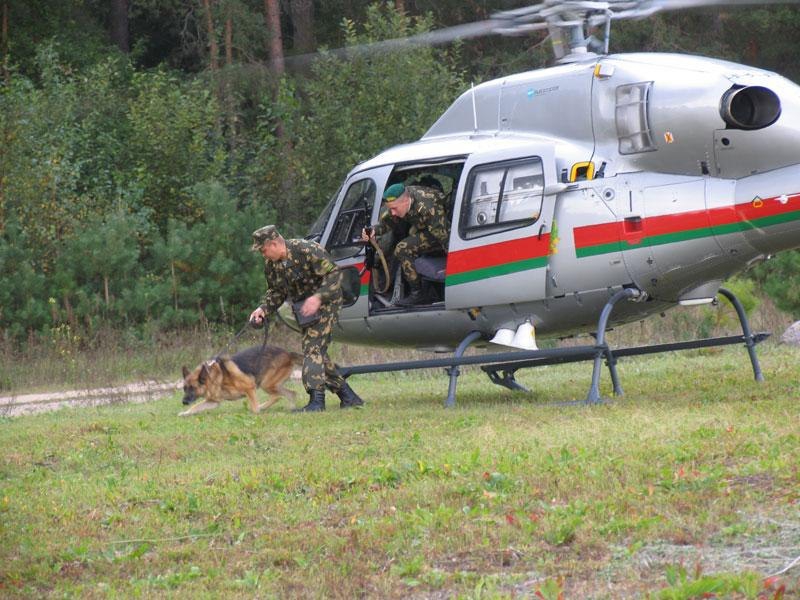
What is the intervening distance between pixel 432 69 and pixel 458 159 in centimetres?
1767

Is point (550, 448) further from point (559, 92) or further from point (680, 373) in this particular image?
point (680, 373)

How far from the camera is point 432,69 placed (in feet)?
99.4

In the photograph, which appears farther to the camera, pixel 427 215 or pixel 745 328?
pixel 427 215

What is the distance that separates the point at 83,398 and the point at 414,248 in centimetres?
665

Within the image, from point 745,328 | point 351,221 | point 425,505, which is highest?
point 351,221

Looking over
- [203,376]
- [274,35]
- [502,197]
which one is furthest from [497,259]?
[274,35]

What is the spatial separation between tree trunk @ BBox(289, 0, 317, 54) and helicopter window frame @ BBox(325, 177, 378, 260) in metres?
26.5

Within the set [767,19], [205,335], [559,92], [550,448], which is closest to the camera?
[550,448]

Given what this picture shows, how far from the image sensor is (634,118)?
12.0 m

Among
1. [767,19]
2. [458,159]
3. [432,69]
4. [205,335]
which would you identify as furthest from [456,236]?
[767,19]

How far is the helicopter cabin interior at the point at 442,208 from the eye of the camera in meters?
12.5

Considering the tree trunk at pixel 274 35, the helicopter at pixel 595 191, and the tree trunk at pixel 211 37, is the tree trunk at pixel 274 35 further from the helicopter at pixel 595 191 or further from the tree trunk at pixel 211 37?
the helicopter at pixel 595 191

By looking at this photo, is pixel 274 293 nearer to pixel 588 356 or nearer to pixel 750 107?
pixel 588 356

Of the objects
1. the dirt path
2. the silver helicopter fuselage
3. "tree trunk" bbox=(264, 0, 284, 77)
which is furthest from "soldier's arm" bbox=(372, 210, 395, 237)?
"tree trunk" bbox=(264, 0, 284, 77)
